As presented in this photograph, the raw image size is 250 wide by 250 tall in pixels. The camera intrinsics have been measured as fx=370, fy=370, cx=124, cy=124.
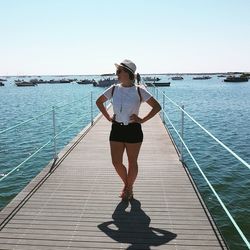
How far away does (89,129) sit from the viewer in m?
11.8

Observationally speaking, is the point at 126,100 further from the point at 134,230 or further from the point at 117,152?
the point at 134,230

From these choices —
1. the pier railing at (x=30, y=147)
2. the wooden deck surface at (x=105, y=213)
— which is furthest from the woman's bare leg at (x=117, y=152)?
the pier railing at (x=30, y=147)

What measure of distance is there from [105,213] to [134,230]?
0.64 meters

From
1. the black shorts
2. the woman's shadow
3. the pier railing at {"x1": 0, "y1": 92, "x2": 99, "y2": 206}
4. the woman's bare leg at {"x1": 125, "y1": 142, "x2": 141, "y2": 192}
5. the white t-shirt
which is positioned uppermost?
the white t-shirt

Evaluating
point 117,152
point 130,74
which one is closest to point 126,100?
point 130,74

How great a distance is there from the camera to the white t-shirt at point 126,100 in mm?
4680

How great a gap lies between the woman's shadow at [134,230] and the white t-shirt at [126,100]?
3.91 feet

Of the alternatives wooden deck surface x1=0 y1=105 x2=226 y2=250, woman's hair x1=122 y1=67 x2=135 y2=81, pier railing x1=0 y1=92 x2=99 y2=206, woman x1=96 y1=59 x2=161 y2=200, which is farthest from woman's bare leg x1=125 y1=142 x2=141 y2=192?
pier railing x1=0 y1=92 x2=99 y2=206

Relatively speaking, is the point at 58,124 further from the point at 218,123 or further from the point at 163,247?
the point at 163,247

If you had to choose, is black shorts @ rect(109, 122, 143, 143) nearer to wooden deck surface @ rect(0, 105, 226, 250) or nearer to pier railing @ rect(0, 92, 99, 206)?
wooden deck surface @ rect(0, 105, 226, 250)

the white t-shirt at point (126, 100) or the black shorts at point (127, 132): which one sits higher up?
the white t-shirt at point (126, 100)

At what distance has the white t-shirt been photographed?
15.4 feet

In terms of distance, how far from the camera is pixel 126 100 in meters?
4.69

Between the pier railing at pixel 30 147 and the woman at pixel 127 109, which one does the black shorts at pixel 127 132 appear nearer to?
the woman at pixel 127 109
